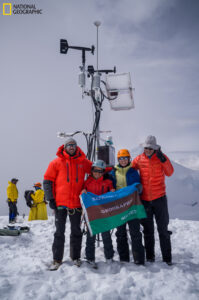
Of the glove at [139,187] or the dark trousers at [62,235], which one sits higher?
the glove at [139,187]

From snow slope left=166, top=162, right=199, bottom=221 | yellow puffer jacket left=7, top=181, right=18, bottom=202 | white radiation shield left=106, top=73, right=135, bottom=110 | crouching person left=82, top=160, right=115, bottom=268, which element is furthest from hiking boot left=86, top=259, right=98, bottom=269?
snow slope left=166, top=162, right=199, bottom=221

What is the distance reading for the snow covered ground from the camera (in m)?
2.73

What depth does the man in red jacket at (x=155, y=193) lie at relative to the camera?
13.0 ft

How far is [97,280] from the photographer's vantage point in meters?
3.15

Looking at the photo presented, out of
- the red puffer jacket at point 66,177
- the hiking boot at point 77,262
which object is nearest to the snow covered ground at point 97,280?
the hiking boot at point 77,262

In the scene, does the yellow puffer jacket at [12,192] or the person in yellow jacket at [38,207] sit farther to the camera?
the yellow puffer jacket at [12,192]

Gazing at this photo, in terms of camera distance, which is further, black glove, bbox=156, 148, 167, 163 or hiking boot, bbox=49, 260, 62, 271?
black glove, bbox=156, 148, 167, 163

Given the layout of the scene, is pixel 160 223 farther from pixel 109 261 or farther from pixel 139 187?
pixel 109 261

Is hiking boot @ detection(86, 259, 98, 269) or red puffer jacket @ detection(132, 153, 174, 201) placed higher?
red puffer jacket @ detection(132, 153, 174, 201)

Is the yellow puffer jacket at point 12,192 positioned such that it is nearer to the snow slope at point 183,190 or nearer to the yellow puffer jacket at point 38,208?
the yellow puffer jacket at point 38,208

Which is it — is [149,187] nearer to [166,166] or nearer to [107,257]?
[166,166]

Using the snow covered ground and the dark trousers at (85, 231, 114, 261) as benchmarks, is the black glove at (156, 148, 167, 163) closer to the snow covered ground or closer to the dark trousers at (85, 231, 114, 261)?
the dark trousers at (85, 231, 114, 261)

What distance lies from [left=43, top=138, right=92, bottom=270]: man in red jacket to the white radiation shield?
2652 mm

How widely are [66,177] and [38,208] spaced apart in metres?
6.71
